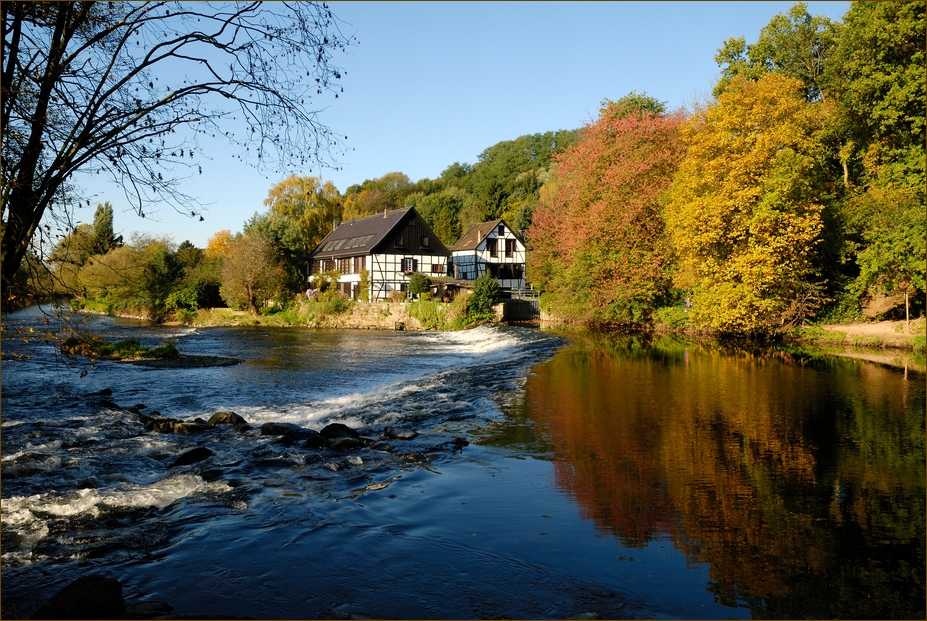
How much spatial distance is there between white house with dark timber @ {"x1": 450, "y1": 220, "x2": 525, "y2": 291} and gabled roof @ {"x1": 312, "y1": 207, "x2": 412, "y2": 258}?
7.72 meters

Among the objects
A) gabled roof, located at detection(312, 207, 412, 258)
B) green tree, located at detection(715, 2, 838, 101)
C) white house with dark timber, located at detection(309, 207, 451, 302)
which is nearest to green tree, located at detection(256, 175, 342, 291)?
gabled roof, located at detection(312, 207, 412, 258)

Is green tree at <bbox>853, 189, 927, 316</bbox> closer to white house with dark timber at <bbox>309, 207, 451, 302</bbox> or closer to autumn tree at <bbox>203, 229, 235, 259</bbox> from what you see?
white house with dark timber at <bbox>309, 207, 451, 302</bbox>

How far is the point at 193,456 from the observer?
9.23m

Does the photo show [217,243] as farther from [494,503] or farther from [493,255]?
[494,503]

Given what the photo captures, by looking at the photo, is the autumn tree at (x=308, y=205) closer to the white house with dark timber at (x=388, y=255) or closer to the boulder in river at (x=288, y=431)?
the white house with dark timber at (x=388, y=255)

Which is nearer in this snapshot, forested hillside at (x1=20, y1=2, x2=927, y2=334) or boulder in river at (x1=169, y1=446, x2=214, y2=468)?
boulder in river at (x1=169, y1=446, x2=214, y2=468)

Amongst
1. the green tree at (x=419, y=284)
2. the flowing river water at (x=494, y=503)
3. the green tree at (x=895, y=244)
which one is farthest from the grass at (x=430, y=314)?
the flowing river water at (x=494, y=503)

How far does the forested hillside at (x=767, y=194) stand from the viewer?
2281cm

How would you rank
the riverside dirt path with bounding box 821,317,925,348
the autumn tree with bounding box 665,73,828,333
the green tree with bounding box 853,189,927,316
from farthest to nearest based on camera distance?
the autumn tree with bounding box 665,73,828,333, the riverside dirt path with bounding box 821,317,925,348, the green tree with bounding box 853,189,927,316

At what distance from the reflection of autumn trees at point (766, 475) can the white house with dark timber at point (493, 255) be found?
129 feet

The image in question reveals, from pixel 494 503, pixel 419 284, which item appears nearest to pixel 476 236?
pixel 419 284

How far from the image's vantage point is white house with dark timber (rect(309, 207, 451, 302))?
4900 cm

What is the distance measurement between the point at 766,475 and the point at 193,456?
828 centimetres

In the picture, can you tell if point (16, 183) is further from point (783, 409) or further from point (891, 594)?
point (783, 409)
